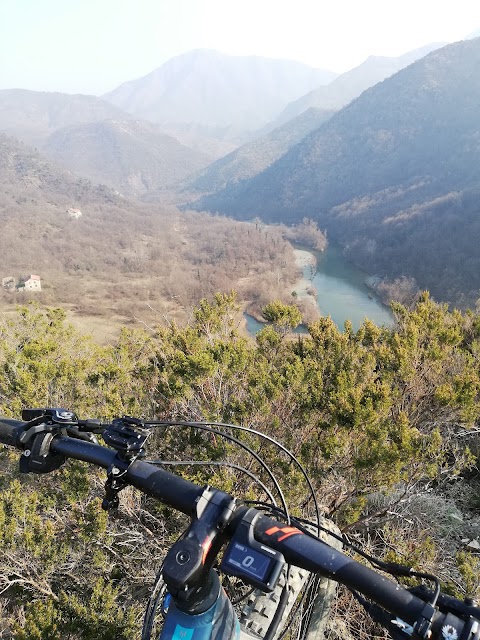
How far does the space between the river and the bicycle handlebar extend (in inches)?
1324

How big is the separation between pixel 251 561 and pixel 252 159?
18348cm

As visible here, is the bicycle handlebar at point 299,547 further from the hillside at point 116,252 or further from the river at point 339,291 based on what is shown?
the hillside at point 116,252

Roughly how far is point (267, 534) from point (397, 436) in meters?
4.55

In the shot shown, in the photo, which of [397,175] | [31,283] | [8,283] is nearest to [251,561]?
[31,283]

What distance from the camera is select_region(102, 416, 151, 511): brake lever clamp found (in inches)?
55.6

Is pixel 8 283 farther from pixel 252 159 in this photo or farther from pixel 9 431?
pixel 252 159

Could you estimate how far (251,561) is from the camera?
1.09m

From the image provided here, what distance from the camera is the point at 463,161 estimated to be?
3809 inches

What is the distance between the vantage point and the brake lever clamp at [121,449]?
1.41 metres

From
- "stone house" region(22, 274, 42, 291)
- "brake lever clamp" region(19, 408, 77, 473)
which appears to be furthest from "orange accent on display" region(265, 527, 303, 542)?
"stone house" region(22, 274, 42, 291)

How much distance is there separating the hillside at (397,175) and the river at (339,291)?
3.88 metres

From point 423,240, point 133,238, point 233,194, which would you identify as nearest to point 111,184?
point 233,194

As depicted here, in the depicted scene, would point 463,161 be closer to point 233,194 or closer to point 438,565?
point 233,194

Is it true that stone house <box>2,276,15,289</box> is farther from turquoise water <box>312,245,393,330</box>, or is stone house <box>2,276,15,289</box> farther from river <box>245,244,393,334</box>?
turquoise water <box>312,245,393,330</box>
